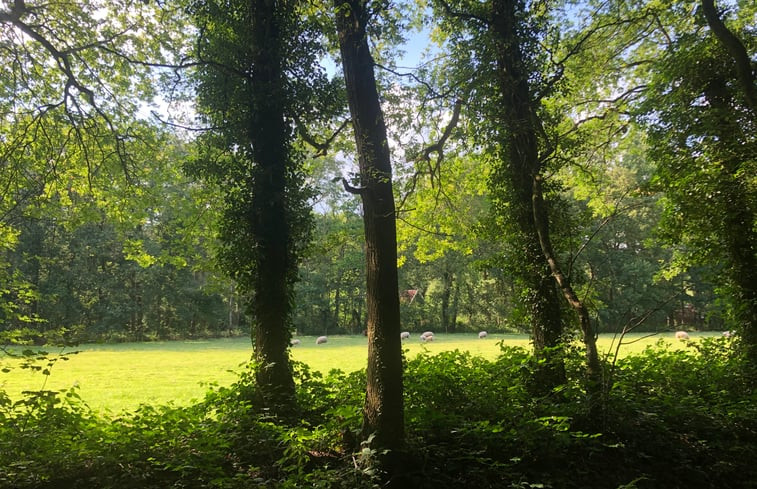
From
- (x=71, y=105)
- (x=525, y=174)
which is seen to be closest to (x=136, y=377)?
(x=71, y=105)

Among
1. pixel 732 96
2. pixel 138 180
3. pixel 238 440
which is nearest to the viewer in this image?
pixel 238 440

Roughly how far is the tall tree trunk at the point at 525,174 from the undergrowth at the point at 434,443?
51 centimetres

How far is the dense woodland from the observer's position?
4.15 meters

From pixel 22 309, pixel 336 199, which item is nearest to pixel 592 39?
pixel 336 199

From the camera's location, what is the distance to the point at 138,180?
27.5 feet

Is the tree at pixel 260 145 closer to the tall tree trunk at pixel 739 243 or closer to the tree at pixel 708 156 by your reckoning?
the tree at pixel 708 156

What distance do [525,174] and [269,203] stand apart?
12.9ft

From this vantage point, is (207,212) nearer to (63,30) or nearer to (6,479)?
(63,30)

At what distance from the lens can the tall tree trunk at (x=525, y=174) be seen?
5656 millimetres

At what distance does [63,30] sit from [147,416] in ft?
22.9

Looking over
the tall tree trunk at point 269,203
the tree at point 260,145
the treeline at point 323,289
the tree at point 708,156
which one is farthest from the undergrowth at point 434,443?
the treeline at point 323,289

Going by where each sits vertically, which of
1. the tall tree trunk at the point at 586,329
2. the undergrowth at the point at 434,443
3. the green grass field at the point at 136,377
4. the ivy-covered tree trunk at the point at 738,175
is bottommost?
the green grass field at the point at 136,377

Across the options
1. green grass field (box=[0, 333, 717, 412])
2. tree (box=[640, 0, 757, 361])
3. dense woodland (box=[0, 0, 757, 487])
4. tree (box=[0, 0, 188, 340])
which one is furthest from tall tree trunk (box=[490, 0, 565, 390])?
tree (box=[0, 0, 188, 340])

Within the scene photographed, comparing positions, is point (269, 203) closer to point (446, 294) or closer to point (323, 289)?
point (323, 289)
